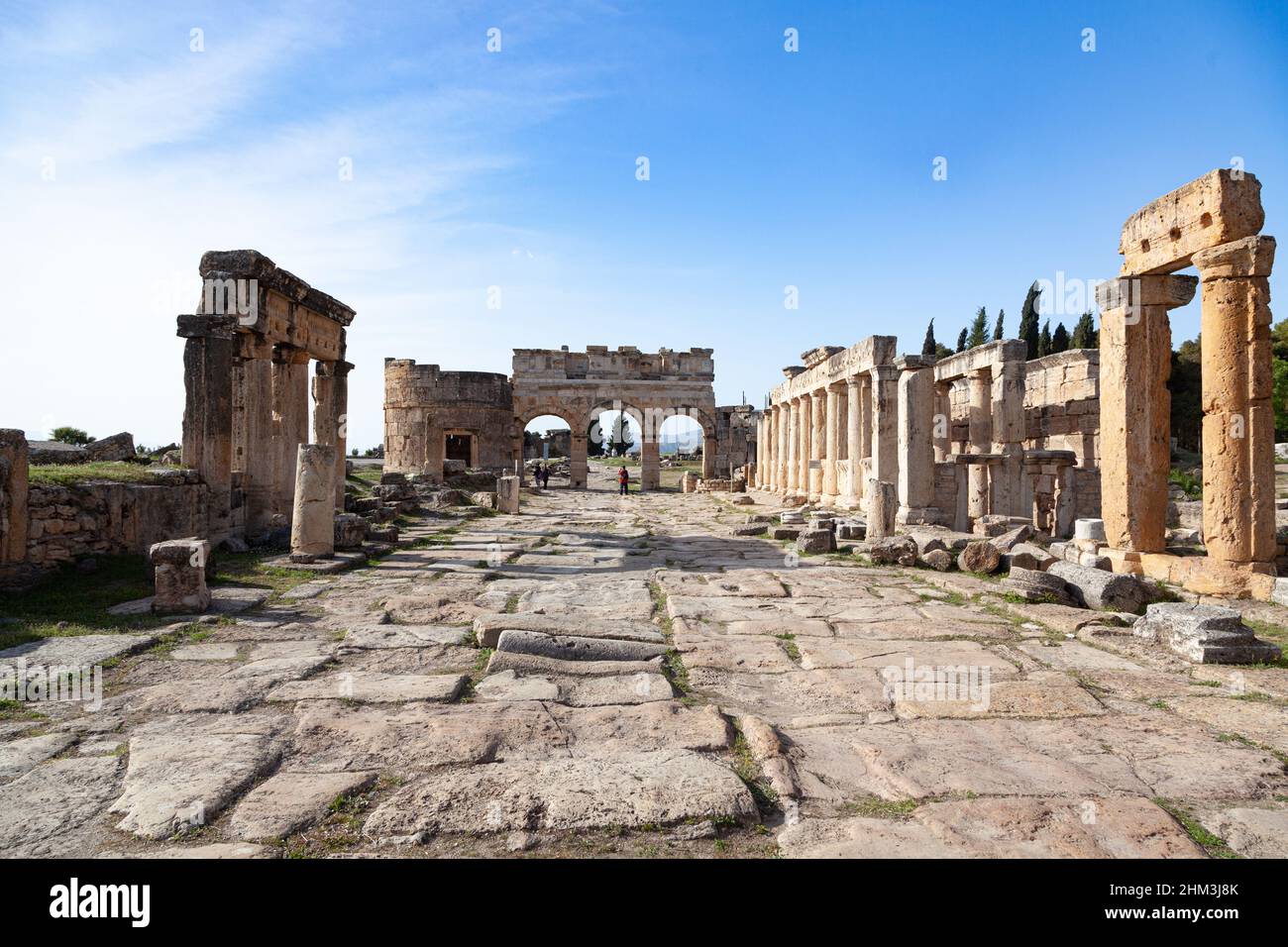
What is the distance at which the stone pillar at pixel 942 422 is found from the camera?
68.1ft

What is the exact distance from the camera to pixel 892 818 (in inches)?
121

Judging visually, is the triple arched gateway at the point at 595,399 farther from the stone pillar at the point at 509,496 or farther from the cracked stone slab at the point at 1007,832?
the cracked stone slab at the point at 1007,832

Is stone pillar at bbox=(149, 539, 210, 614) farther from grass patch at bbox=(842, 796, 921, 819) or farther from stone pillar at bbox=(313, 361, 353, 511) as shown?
stone pillar at bbox=(313, 361, 353, 511)

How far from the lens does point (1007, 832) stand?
9.66 feet

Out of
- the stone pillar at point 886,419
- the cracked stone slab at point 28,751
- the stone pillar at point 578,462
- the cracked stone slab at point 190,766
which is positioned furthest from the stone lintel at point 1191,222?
the stone pillar at point 578,462

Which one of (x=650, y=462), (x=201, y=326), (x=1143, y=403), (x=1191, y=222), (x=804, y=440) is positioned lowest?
(x=650, y=462)

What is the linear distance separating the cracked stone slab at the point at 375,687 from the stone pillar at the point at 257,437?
8436 millimetres

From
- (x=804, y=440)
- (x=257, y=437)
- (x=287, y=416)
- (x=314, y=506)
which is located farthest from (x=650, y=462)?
(x=314, y=506)

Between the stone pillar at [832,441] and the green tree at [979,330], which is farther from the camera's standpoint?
the green tree at [979,330]

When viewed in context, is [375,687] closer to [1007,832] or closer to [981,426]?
[1007,832]

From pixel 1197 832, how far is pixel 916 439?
13.0 meters

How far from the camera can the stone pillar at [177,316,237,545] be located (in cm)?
1131

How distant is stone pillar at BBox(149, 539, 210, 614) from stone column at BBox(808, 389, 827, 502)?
1906 cm
